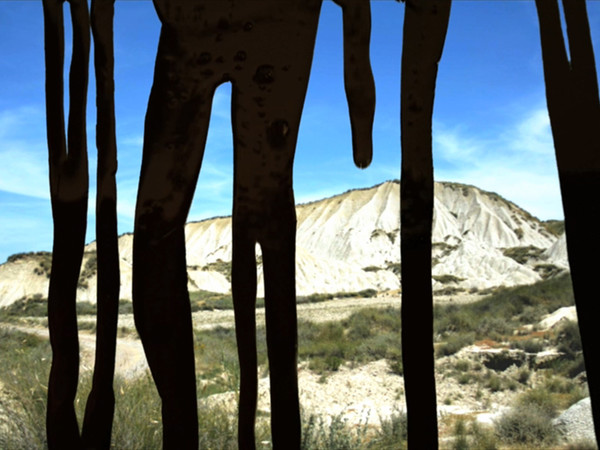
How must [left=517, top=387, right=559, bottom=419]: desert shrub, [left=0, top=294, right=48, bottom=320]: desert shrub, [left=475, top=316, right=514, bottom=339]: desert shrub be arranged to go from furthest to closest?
[left=0, top=294, right=48, bottom=320]: desert shrub < [left=475, top=316, right=514, bottom=339]: desert shrub < [left=517, top=387, right=559, bottom=419]: desert shrub

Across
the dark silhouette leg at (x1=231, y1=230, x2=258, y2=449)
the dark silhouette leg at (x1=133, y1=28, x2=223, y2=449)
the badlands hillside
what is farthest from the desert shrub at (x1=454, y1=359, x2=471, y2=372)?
the badlands hillside

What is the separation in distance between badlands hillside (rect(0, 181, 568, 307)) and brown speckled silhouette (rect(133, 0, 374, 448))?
23.8 meters

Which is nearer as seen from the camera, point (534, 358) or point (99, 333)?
point (99, 333)

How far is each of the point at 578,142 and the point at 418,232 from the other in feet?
1.97

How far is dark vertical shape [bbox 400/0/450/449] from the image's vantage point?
6.79 ft

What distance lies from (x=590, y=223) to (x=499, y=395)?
6.60m

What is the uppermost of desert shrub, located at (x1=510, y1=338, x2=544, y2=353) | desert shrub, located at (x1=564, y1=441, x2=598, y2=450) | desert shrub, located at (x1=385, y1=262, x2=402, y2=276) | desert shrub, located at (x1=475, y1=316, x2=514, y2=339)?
desert shrub, located at (x1=385, y1=262, x2=402, y2=276)

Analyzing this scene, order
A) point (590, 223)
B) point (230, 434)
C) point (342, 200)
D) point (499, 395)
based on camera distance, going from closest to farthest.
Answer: point (590, 223) < point (230, 434) < point (499, 395) < point (342, 200)

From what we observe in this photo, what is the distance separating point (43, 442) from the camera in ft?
13.5

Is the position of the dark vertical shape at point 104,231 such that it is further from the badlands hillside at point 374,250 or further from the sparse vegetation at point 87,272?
the sparse vegetation at point 87,272

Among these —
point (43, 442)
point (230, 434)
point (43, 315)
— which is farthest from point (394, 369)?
point (43, 315)

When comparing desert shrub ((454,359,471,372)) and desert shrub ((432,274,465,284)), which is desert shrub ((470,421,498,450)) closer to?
desert shrub ((454,359,471,372))

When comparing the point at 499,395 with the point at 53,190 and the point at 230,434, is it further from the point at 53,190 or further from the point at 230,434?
the point at 53,190

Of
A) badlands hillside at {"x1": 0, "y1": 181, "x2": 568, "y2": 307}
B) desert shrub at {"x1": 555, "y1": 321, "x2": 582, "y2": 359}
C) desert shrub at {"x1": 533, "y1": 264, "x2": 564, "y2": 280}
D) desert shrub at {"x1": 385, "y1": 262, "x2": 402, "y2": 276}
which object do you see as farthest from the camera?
desert shrub at {"x1": 385, "y1": 262, "x2": 402, "y2": 276}
